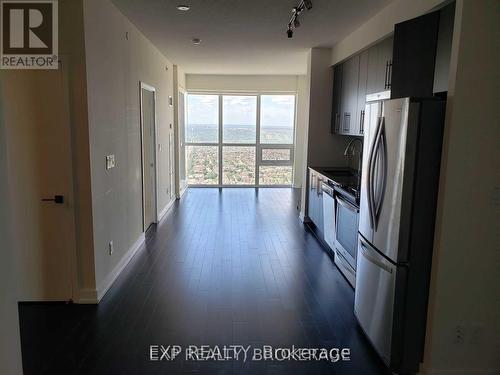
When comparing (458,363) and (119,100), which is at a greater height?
(119,100)

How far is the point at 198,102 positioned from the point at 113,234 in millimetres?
5825

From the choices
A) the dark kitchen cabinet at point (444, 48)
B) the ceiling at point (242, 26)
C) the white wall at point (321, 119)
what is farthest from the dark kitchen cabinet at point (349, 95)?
the dark kitchen cabinet at point (444, 48)

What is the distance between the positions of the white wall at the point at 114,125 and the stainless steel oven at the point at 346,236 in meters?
2.37

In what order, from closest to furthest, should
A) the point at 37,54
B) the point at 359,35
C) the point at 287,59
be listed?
1. the point at 37,54
2. the point at 359,35
3. the point at 287,59

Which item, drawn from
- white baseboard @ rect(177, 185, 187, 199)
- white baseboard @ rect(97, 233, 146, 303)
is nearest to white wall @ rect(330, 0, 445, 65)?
white baseboard @ rect(97, 233, 146, 303)

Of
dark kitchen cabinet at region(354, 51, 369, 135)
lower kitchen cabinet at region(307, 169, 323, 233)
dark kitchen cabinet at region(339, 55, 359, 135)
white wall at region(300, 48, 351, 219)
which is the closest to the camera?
dark kitchen cabinet at region(354, 51, 369, 135)

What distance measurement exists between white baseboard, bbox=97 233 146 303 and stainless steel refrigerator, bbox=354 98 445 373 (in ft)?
7.61

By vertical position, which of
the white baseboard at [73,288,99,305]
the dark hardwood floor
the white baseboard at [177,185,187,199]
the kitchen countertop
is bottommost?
the dark hardwood floor

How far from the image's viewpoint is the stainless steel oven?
360cm

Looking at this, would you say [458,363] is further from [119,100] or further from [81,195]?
[119,100]

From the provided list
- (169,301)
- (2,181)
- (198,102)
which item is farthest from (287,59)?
(2,181)

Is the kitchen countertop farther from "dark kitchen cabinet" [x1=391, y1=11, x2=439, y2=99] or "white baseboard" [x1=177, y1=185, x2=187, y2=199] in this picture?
"white baseboard" [x1=177, y1=185, x2=187, y2=199]

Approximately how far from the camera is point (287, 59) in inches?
262

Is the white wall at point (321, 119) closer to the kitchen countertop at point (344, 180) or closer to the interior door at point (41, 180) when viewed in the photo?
the kitchen countertop at point (344, 180)
